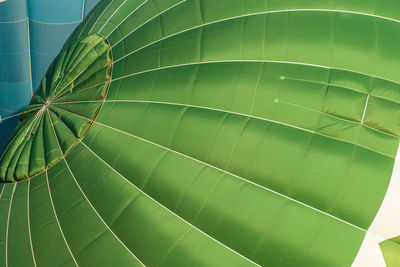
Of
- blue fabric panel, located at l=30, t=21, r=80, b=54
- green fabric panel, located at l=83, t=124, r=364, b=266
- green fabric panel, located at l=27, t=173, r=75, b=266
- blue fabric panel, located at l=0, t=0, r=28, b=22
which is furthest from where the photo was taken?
blue fabric panel, located at l=30, t=21, r=80, b=54

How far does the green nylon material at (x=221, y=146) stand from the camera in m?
3.15

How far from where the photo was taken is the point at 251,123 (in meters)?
3.39

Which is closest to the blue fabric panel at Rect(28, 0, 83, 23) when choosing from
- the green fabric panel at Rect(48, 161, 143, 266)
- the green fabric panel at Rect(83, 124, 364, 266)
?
the green fabric panel at Rect(48, 161, 143, 266)

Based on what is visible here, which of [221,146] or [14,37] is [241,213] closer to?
[221,146]

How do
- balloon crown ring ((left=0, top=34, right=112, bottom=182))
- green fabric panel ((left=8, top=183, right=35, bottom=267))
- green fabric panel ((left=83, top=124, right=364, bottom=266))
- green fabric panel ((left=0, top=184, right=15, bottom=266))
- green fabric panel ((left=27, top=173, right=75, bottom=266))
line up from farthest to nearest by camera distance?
balloon crown ring ((left=0, top=34, right=112, bottom=182)) < green fabric panel ((left=0, top=184, right=15, bottom=266)) < green fabric panel ((left=8, top=183, right=35, bottom=267)) < green fabric panel ((left=27, top=173, right=75, bottom=266)) < green fabric panel ((left=83, top=124, right=364, bottom=266))

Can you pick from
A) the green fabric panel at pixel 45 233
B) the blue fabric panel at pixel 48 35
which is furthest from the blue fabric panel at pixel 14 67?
the green fabric panel at pixel 45 233

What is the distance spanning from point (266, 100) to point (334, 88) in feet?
1.99

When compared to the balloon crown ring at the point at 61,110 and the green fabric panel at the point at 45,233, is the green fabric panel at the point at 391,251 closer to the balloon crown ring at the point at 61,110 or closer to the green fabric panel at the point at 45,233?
the green fabric panel at the point at 45,233

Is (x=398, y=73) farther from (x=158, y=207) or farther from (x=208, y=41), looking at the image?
(x=158, y=207)

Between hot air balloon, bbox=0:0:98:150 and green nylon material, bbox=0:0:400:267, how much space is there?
3545 millimetres

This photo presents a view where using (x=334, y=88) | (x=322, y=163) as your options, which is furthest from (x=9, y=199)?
(x=334, y=88)

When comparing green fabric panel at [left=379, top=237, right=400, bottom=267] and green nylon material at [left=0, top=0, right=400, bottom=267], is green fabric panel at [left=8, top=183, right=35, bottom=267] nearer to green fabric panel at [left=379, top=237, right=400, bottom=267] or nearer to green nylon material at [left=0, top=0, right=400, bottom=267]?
green nylon material at [left=0, top=0, right=400, bottom=267]

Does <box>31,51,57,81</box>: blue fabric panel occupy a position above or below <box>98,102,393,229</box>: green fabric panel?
above

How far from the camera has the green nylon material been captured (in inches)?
124
